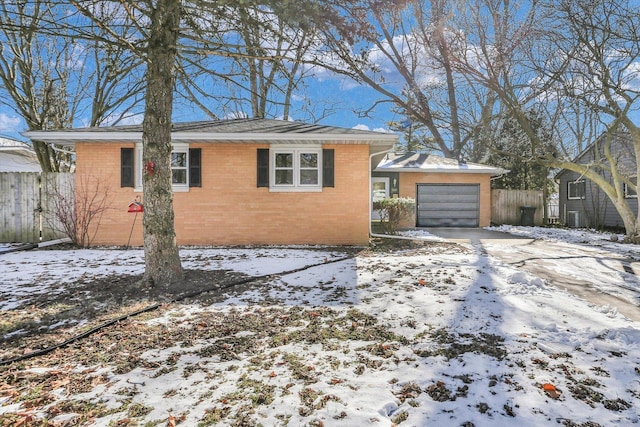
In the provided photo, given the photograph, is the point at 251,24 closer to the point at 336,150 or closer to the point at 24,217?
the point at 336,150

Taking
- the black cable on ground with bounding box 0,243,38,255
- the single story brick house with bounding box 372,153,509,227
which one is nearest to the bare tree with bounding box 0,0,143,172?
the black cable on ground with bounding box 0,243,38,255

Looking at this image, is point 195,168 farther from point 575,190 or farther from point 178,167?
point 575,190

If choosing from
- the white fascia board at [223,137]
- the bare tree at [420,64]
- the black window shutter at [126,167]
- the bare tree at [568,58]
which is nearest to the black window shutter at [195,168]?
the white fascia board at [223,137]

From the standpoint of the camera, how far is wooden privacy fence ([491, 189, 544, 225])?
15.5 metres

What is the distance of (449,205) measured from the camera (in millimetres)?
14016

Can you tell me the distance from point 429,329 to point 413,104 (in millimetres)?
14888

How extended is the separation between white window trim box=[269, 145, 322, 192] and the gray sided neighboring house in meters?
11.3

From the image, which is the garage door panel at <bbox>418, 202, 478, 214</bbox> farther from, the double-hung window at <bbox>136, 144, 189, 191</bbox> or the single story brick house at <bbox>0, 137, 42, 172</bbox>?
the single story brick house at <bbox>0, 137, 42, 172</bbox>

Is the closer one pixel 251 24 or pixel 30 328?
pixel 30 328

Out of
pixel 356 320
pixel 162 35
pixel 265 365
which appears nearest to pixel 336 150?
pixel 162 35

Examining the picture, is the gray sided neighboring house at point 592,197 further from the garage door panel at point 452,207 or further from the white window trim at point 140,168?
the white window trim at point 140,168

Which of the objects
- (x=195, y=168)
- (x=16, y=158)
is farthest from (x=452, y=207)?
(x=16, y=158)

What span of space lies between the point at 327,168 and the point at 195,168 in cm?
334

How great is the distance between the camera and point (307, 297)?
4.13m
